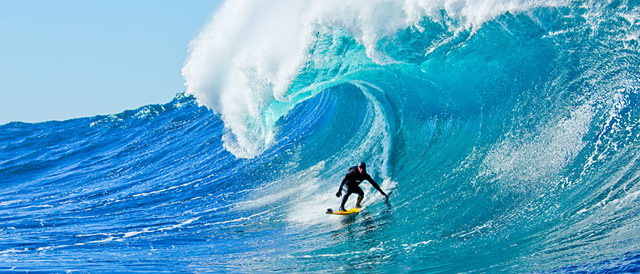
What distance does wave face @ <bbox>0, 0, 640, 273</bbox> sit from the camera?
5.50m

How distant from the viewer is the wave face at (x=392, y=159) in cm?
550

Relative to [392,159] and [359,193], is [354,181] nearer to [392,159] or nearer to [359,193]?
[359,193]

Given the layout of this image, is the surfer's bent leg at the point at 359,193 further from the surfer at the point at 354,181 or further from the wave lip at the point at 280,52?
the wave lip at the point at 280,52

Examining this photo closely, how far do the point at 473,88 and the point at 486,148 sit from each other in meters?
1.53

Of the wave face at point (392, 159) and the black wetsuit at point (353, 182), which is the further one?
the black wetsuit at point (353, 182)

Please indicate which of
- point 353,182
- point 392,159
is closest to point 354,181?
point 353,182

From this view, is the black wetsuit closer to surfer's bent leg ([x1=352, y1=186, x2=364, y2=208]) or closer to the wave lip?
surfer's bent leg ([x1=352, y1=186, x2=364, y2=208])

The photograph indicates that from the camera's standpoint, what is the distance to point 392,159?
368 inches

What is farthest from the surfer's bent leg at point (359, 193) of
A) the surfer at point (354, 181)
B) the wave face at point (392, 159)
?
the wave face at point (392, 159)

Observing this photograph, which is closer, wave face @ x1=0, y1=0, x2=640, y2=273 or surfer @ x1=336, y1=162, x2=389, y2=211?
wave face @ x1=0, y1=0, x2=640, y2=273

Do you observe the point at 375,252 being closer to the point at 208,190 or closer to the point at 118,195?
the point at 208,190

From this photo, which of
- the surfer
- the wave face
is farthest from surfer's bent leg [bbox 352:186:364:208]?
the wave face

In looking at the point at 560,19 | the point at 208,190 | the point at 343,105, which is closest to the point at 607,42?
the point at 560,19

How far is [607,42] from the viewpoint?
698 cm
